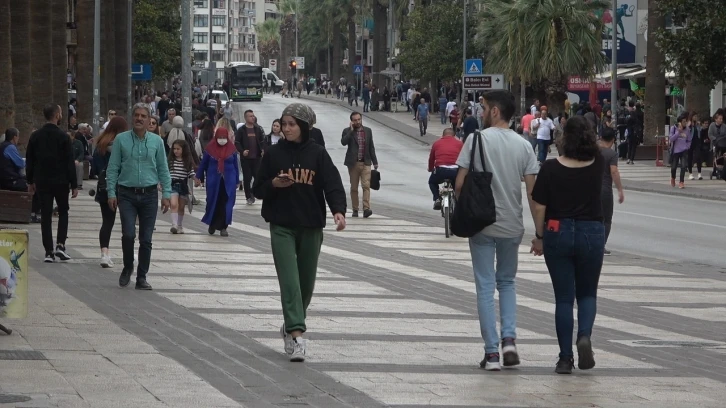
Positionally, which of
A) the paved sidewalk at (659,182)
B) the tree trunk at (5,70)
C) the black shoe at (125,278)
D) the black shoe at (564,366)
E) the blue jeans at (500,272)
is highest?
the tree trunk at (5,70)

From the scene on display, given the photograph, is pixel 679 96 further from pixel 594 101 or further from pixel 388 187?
pixel 388 187

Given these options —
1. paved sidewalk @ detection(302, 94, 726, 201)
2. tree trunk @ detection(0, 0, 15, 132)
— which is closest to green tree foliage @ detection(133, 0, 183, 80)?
paved sidewalk @ detection(302, 94, 726, 201)

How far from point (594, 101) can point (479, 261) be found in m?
47.7

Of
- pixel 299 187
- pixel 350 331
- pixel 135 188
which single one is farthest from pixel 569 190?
pixel 135 188

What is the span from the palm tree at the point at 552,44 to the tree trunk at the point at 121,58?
13536mm

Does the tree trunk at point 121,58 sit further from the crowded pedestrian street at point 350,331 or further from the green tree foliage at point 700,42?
the crowded pedestrian street at point 350,331

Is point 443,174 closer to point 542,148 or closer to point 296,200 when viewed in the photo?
point 296,200

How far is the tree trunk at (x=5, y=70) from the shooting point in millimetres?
25484

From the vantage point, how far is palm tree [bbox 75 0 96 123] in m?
38.9

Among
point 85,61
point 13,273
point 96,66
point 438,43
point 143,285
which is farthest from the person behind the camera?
point 438,43

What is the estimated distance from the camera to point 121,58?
46.5 meters

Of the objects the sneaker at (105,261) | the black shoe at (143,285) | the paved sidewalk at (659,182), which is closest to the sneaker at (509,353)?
the black shoe at (143,285)

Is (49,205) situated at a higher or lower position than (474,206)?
lower

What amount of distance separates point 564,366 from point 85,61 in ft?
103
